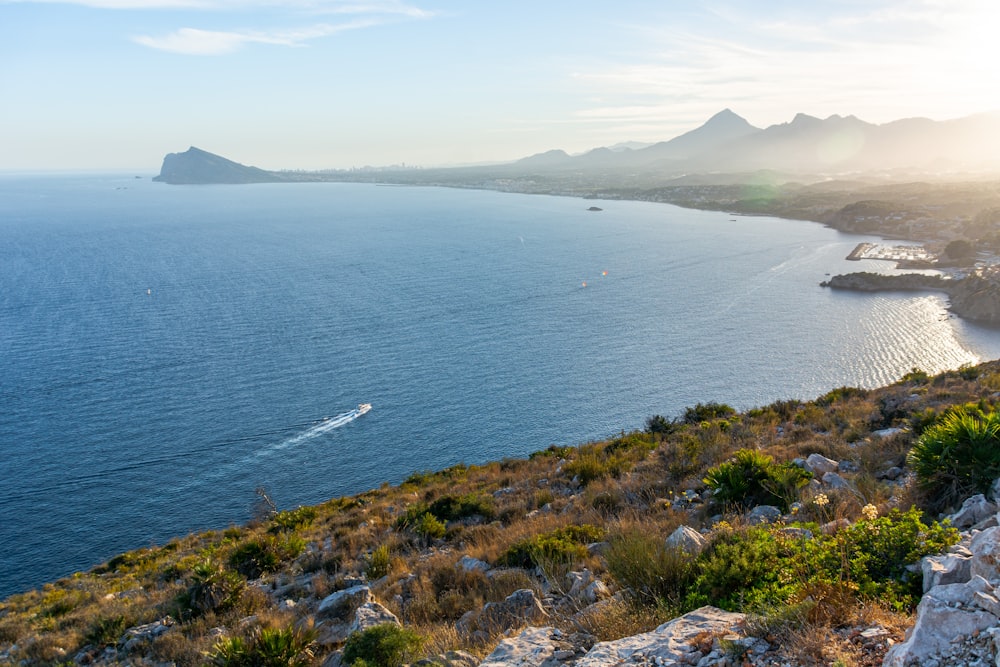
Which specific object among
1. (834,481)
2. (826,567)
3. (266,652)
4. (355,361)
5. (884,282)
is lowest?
(355,361)

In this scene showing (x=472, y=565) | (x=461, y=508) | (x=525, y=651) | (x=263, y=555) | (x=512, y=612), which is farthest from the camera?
(x=461, y=508)

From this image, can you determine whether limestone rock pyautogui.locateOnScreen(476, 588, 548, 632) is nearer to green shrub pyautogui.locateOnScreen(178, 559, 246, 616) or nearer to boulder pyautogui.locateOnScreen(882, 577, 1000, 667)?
boulder pyautogui.locateOnScreen(882, 577, 1000, 667)

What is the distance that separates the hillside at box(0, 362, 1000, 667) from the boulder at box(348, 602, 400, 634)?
0.03 m

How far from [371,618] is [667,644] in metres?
4.55

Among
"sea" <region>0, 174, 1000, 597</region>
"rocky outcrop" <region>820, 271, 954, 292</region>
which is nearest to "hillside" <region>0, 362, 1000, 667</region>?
"sea" <region>0, 174, 1000, 597</region>

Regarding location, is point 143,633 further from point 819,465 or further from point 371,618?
point 819,465

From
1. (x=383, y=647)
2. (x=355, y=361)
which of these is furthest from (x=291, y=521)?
(x=355, y=361)

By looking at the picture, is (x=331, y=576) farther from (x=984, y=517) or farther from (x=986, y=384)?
(x=986, y=384)

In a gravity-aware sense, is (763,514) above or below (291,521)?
above

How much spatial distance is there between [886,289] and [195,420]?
83268 mm

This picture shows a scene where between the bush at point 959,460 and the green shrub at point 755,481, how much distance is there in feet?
7.85

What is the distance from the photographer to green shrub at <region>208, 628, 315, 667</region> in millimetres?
7867

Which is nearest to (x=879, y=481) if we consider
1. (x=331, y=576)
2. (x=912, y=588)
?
(x=912, y=588)

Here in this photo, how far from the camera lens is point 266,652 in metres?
7.93
